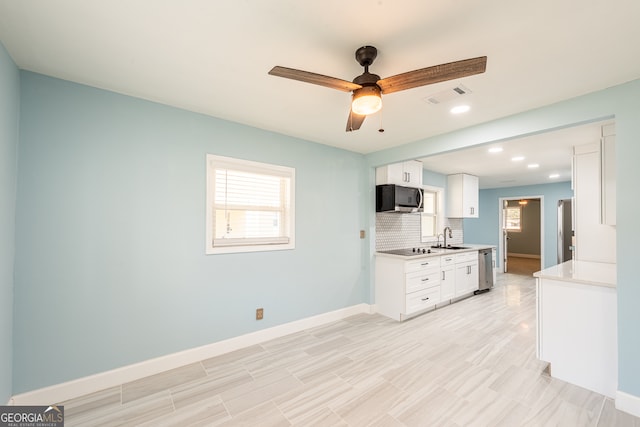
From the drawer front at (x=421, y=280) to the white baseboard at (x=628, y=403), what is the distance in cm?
206

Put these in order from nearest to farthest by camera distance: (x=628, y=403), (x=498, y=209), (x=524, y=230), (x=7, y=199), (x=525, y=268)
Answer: (x=7, y=199), (x=628, y=403), (x=498, y=209), (x=525, y=268), (x=524, y=230)

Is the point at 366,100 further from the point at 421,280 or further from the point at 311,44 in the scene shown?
the point at 421,280

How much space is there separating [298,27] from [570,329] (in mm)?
3190

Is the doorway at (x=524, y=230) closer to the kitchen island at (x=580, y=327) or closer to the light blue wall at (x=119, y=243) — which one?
the kitchen island at (x=580, y=327)

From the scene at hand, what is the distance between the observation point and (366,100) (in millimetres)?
1726

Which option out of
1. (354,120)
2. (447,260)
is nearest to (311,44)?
(354,120)

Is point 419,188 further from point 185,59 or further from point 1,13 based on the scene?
point 1,13

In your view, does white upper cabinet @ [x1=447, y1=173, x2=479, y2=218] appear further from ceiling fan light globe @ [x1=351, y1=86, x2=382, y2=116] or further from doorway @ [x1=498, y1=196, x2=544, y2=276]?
doorway @ [x1=498, y1=196, x2=544, y2=276]

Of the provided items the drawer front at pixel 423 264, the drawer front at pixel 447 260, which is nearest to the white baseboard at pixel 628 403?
the drawer front at pixel 423 264

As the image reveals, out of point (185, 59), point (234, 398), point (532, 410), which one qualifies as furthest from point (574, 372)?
point (185, 59)

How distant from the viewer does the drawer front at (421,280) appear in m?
3.81

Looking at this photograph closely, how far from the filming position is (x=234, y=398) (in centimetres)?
213

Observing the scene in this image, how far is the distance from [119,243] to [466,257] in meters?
5.13

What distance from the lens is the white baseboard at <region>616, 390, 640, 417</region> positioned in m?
1.92
